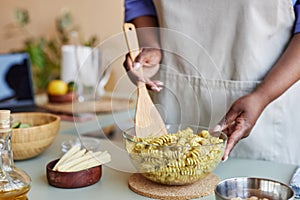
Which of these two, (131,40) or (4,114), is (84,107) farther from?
(4,114)

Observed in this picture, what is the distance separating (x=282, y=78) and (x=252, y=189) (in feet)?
1.23

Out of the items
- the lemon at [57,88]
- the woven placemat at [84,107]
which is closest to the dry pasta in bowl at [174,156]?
the woven placemat at [84,107]

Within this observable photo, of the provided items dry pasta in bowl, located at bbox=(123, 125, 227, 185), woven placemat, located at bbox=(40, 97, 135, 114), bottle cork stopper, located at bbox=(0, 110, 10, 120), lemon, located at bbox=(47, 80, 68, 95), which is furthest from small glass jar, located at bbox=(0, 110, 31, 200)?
lemon, located at bbox=(47, 80, 68, 95)

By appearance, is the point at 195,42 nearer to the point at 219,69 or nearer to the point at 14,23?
the point at 219,69

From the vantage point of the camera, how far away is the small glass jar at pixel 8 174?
88 cm

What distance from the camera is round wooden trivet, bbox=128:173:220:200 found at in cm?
95

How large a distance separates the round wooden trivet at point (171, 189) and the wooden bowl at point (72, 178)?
0.27ft

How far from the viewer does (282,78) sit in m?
1.15

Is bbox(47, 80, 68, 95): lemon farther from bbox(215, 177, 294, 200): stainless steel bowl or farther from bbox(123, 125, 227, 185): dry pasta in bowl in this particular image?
bbox(215, 177, 294, 200): stainless steel bowl

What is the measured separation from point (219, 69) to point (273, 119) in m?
0.19

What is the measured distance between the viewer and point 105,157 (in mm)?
1077

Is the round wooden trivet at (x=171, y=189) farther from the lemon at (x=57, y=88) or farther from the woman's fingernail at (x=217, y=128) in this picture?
the lemon at (x=57, y=88)

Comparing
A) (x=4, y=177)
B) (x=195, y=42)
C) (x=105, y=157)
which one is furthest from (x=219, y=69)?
(x=4, y=177)

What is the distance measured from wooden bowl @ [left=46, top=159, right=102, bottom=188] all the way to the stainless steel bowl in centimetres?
30
